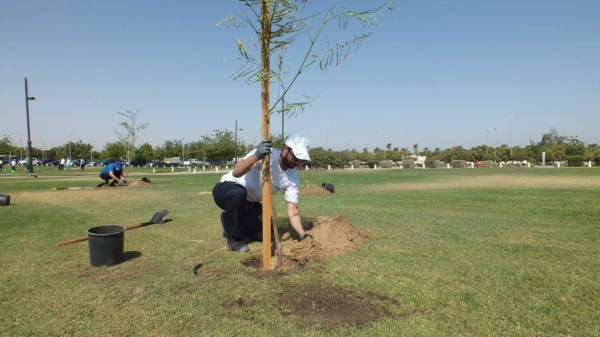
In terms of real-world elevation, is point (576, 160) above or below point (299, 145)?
below

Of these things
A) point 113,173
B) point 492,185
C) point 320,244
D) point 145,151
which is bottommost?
point 492,185

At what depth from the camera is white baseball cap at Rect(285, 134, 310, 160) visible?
190 inches

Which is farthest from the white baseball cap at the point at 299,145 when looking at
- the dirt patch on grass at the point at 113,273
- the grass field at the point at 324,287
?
the dirt patch on grass at the point at 113,273

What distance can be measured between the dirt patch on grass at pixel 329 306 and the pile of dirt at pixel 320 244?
2.57 ft

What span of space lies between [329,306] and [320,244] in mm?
1845

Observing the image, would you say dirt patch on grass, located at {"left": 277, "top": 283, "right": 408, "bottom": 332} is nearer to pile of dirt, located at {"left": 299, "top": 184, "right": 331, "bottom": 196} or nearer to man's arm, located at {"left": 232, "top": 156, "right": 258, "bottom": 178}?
man's arm, located at {"left": 232, "top": 156, "right": 258, "bottom": 178}

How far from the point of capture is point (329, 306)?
3459 millimetres

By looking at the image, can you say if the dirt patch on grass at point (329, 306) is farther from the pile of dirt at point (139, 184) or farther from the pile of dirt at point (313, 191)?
the pile of dirt at point (139, 184)

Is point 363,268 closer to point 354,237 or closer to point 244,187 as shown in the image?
point 354,237

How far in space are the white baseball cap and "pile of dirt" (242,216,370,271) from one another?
1.18 m

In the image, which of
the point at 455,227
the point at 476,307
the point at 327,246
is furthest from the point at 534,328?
the point at 455,227

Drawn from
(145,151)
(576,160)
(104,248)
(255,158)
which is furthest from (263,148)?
(145,151)

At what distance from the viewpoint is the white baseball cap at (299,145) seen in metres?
4.82

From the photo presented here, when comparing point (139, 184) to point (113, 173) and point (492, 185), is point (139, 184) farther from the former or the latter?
point (492, 185)
